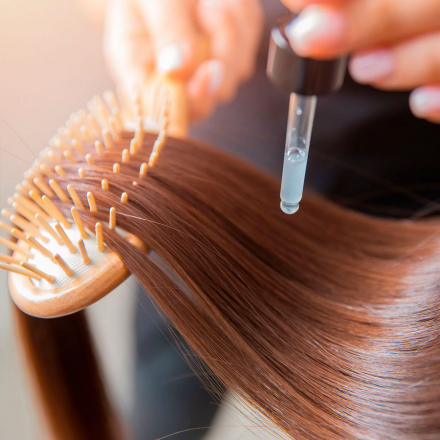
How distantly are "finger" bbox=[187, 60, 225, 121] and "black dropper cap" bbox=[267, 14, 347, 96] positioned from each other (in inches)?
14.0

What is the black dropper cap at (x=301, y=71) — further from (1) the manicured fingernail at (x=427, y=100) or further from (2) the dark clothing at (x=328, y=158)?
(2) the dark clothing at (x=328, y=158)

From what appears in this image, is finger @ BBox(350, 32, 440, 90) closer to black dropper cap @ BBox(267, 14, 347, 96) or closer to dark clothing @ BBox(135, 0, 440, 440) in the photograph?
black dropper cap @ BBox(267, 14, 347, 96)

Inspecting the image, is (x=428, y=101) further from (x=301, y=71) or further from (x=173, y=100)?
(x=173, y=100)

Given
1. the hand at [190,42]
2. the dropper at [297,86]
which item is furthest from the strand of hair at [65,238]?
the hand at [190,42]

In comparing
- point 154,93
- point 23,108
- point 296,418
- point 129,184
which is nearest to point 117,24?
point 154,93

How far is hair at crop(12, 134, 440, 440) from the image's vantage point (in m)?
0.42

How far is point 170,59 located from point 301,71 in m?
0.38

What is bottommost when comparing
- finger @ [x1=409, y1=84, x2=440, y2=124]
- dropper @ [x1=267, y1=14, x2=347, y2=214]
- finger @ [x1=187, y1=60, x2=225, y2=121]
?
dropper @ [x1=267, y1=14, x2=347, y2=214]

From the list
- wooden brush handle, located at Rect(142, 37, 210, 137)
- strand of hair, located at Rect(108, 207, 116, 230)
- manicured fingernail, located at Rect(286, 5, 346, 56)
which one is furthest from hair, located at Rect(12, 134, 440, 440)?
manicured fingernail, located at Rect(286, 5, 346, 56)

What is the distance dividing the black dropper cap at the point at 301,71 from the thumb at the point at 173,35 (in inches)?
13.4

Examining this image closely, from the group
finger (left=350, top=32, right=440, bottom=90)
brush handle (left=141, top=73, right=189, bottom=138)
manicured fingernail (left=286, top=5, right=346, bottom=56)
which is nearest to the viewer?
manicured fingernail (left=286, top=5, right=346, bottom=56)

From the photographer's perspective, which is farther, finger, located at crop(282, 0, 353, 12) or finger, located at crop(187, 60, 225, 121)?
finger, located at crop(187, 60, 225, 121)

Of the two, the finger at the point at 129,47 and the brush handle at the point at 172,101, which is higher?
the finger at the point at 129,47

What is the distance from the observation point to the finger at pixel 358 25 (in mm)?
342
